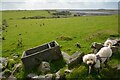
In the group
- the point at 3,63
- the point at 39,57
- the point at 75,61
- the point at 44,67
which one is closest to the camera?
the point at 75,61

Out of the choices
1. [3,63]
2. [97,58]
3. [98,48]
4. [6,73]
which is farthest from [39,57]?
[97,58]

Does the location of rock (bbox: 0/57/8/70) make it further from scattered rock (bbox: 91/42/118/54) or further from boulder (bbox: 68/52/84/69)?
scattered rock (bbox: 91/42/118/54)

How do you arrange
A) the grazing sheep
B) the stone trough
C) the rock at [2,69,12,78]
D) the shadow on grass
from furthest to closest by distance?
the rock at [2,69,12,78], the stone trough, the shadow on grass, the grazing sheep

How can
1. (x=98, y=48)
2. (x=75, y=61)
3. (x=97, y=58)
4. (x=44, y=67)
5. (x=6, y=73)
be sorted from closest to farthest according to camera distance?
(x=97, y=58), (x=75, y=61), (x=44, y=67), (x=6, y=73), (x=98, y=48)

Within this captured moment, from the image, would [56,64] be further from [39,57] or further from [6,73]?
[6,73]

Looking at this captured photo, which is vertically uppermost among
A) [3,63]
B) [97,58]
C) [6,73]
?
[97,58]

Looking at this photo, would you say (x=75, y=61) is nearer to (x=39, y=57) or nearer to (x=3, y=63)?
(x=39, y=57)

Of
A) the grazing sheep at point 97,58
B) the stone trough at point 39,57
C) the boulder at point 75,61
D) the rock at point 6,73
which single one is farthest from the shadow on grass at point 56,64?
the rock at point 6,73

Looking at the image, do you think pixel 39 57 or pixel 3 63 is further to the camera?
pixel 3 63

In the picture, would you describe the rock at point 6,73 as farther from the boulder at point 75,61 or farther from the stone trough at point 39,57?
the boulder at point 75,61

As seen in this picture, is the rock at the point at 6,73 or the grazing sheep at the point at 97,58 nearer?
the grazing sheep at the point at 97,58

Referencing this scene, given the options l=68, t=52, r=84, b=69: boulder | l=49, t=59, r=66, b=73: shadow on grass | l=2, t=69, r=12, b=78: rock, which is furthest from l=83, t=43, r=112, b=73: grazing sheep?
l=2, t=69, r=12, b=78: rock

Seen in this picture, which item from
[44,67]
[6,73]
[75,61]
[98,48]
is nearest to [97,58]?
[75,61]

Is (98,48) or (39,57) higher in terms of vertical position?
(98,48)
